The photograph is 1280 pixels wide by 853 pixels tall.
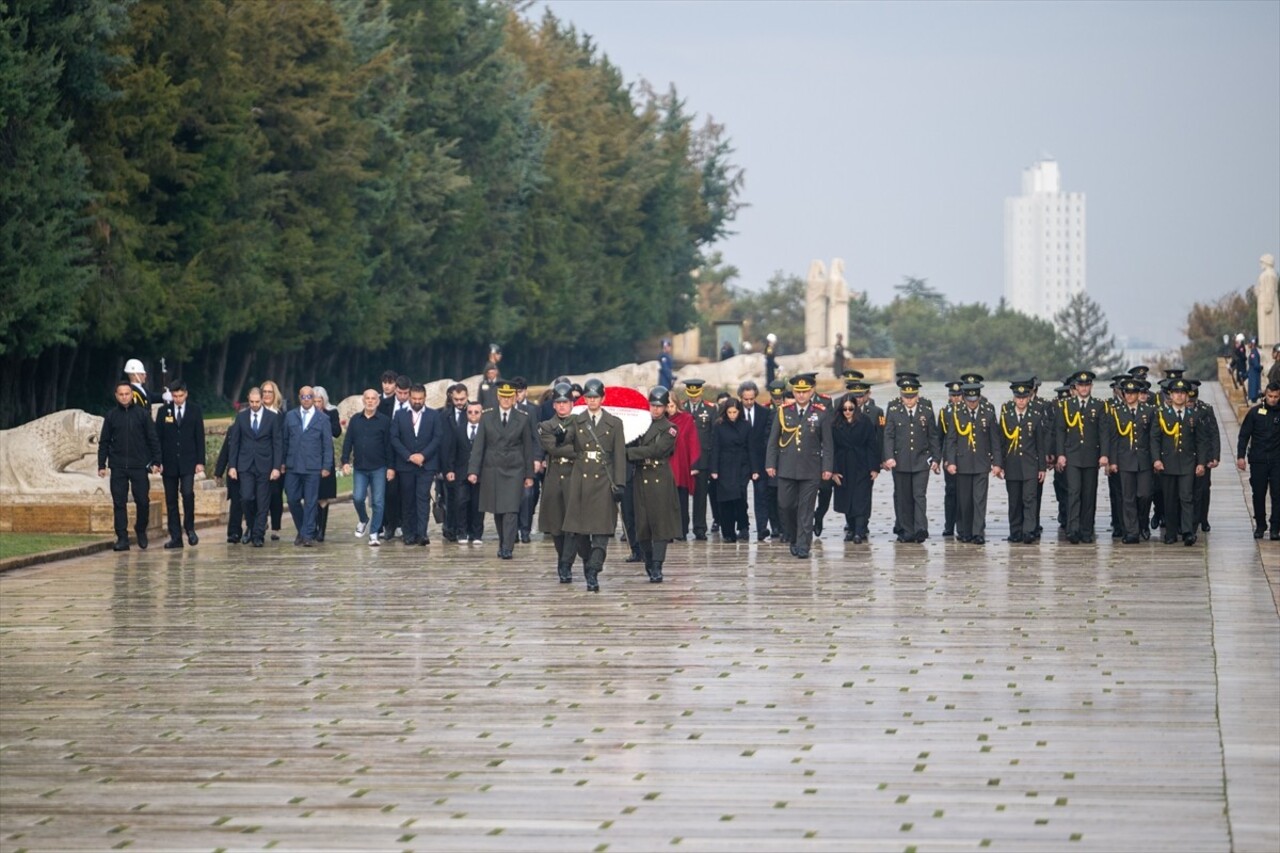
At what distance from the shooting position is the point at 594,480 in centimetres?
1933

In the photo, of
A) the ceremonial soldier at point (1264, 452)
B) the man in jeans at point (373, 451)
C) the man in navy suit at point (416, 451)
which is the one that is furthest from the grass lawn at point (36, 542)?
the ceremonial soldier at point (1264, 452)

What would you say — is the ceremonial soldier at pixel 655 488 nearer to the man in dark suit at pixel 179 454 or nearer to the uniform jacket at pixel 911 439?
the uniform jacket at pixel 911 439

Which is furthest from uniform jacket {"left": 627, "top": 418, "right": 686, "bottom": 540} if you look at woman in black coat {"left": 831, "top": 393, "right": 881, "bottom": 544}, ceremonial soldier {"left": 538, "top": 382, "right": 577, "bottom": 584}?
woman in black coat {"left": 831, "top": 393, "right": 881, "bottom": 544}

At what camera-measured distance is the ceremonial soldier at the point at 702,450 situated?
80.3 ft

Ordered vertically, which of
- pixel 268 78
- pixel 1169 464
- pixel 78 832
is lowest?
pixel 78 832

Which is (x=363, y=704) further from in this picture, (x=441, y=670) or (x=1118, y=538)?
(x=1118, y=538)

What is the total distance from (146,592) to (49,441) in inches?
252

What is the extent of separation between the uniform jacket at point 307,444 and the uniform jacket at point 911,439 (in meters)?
5.77

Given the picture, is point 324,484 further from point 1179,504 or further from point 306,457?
point 1179,504

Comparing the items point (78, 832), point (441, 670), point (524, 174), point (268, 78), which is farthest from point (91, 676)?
point (524, 174)

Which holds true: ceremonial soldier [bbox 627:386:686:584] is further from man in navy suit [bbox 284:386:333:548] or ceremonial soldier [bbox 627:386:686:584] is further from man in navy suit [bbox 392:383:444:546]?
man in navy suit [bbox 284:386:333:548]

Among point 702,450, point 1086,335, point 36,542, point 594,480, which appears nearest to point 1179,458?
point 702,450

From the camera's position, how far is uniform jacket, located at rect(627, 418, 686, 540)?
65.1ft

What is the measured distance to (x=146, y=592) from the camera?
19.2m
